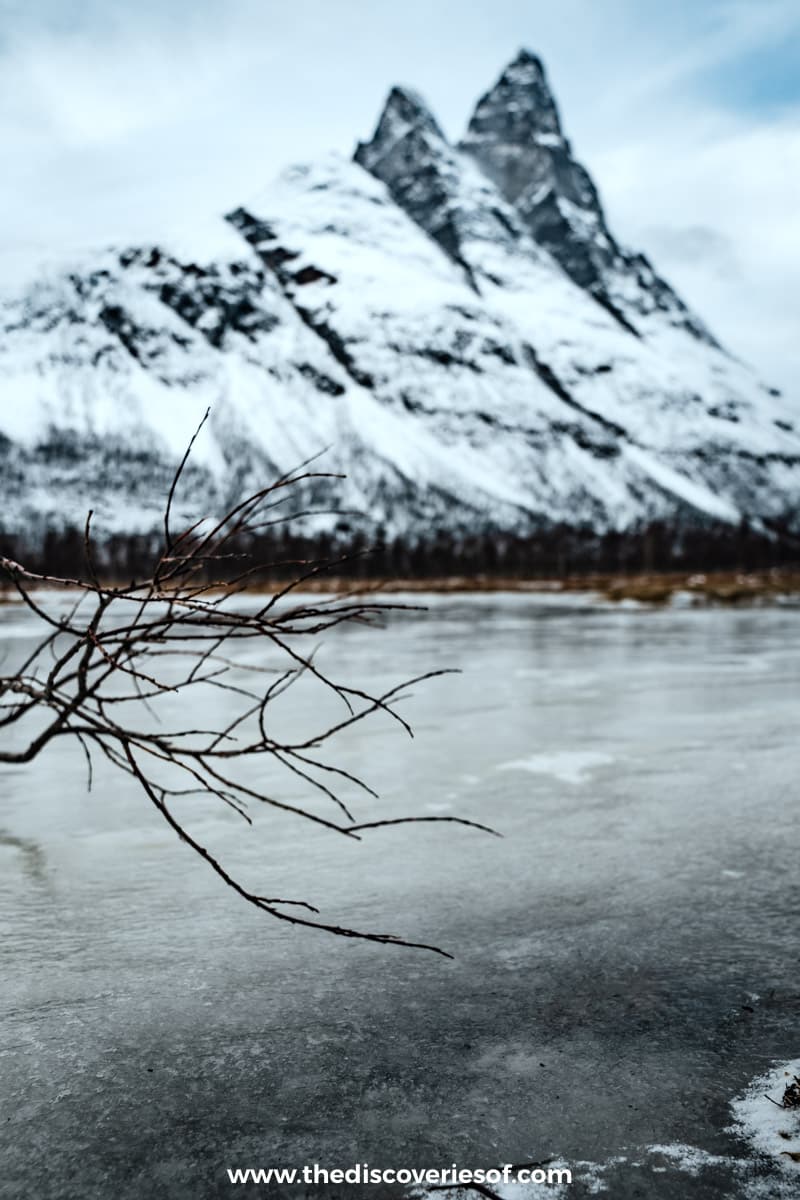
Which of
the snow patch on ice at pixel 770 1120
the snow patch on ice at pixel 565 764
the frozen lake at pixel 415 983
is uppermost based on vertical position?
the snow patch on ice at pixel 770 1120

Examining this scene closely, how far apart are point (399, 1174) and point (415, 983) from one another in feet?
5.36

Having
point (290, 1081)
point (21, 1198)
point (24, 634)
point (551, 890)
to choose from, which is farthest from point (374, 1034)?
point (24, 634)

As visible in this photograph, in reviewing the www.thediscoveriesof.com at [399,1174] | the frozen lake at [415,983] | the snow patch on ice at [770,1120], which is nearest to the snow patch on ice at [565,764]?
the frozen lake at [415,983]

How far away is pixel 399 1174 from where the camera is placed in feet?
11.0

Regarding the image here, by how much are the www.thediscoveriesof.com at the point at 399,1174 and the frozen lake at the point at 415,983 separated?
0.06m

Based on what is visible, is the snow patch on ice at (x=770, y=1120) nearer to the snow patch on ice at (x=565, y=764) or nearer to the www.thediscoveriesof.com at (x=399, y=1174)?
the www.thediscoveriesof.com at (x=399, y=1174)

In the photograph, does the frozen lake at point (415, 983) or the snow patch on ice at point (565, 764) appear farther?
the snow patch on ice at point (565, 764)

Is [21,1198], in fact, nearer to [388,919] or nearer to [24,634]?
[388,919]

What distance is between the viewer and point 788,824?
7.88 m

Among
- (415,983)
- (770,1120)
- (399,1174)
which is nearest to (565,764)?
(415,983)

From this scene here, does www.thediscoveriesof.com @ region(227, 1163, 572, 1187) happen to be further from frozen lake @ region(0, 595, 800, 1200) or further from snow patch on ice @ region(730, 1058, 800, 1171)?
snow patch on ice @ region(730, 1058, 800, 1171)

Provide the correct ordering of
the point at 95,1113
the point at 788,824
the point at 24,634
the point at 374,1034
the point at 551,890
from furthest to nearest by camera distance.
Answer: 1. the point at 24,634
2. the point at 788,824
3. the point at 551,890
4. the point at 374,1034
5. the point at 95,1113

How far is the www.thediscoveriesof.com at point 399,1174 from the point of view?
131 inches

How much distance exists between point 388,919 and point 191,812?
11.7 ft
